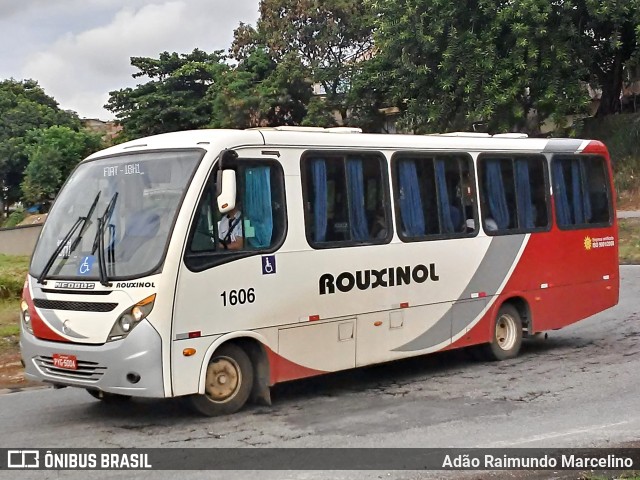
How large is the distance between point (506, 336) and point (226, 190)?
517cm

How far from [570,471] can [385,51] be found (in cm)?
2422

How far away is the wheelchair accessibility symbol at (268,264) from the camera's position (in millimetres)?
8609

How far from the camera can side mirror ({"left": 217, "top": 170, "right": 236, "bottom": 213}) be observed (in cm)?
804

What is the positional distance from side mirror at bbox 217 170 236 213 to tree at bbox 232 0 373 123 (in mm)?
26210

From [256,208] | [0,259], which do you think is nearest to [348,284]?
[256,208]

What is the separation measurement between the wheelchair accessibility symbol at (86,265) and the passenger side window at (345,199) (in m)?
2.15

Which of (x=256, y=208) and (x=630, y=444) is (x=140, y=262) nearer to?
(x=256, y=208)

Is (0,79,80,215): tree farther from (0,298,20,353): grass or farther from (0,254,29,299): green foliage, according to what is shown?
(0,298,20,353): grass

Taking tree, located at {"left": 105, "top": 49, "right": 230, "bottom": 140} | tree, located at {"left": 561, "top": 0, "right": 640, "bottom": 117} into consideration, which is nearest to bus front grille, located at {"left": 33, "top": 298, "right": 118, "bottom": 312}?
tree, located at {"left": 561, "top": 0, "right": 640, "bottom": 117}

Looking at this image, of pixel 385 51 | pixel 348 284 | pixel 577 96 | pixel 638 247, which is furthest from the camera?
pixel 385 51

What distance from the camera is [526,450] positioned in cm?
709

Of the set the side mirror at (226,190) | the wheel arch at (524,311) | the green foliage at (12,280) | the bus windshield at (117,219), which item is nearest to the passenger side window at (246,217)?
the side mirror at (226,190)

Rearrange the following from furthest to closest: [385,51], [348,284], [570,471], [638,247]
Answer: [385,51] → [638,247] → [348,284] → [570,471]

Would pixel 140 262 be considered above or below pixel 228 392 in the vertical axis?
above
